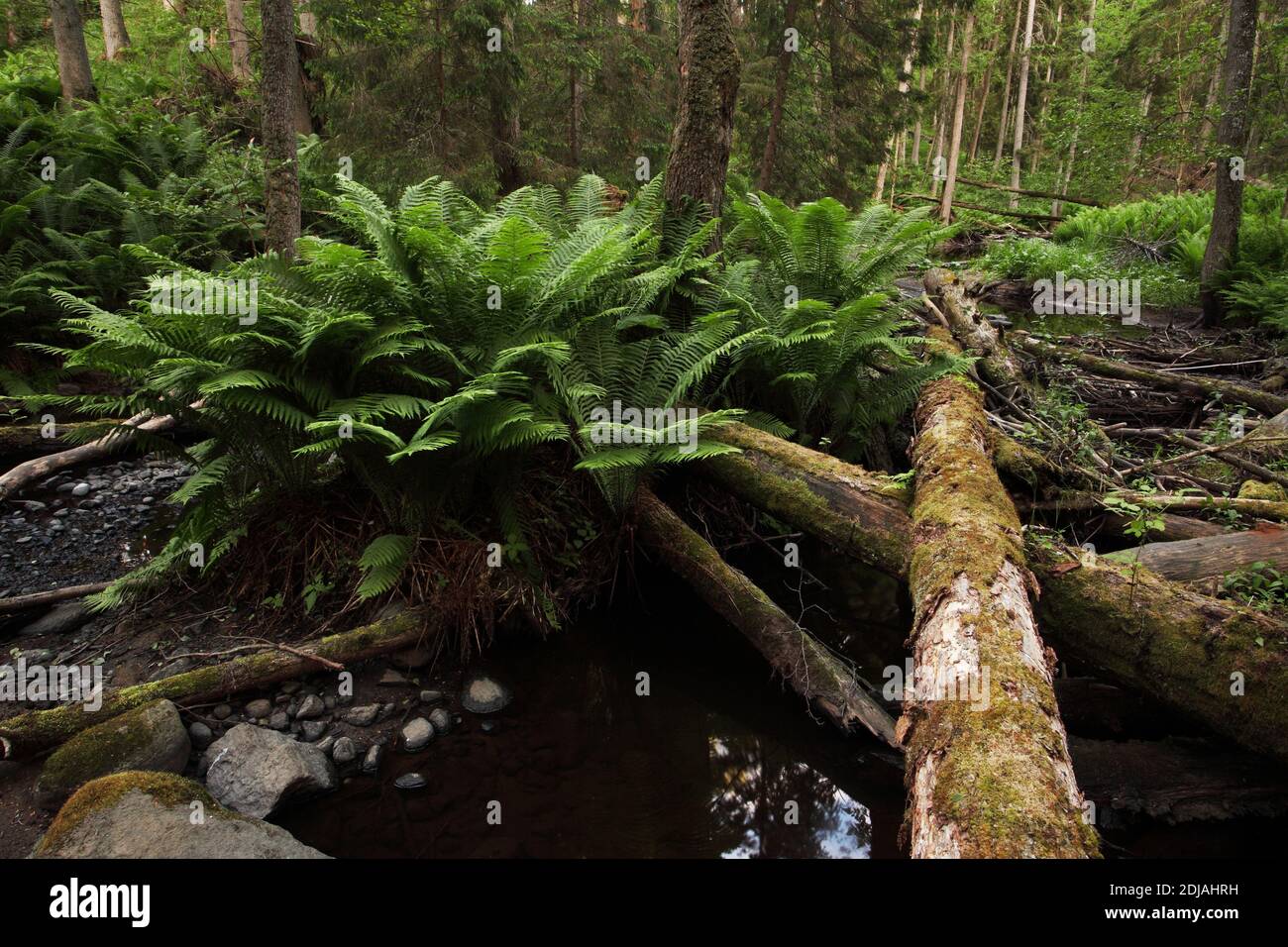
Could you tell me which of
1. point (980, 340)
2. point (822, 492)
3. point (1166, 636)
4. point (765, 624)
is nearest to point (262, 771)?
point (765, 624)

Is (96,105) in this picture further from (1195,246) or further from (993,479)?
(1195,246)

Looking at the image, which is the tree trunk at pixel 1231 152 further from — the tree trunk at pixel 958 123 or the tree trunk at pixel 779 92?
the tree trunk at pixel 958 123

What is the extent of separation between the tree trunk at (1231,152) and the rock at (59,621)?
1221cm

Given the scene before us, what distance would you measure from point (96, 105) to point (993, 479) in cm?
1206

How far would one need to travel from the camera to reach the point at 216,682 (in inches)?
131

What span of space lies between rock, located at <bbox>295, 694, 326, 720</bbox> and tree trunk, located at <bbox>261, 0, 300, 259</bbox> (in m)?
3.80

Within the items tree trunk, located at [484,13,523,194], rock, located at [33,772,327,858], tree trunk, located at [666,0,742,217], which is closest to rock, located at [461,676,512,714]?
rock, located at [33,772,327,858]

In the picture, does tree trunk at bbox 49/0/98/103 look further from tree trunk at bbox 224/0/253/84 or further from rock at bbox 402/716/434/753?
rock at bbox 402/716/434/753

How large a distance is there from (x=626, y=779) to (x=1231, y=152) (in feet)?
34.7

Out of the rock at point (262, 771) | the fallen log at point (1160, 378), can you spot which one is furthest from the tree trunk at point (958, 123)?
the rock at point (262, 771)

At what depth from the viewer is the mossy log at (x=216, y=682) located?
2.96 meters

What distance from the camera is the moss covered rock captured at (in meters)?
3.99

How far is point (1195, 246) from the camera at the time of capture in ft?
34.7
